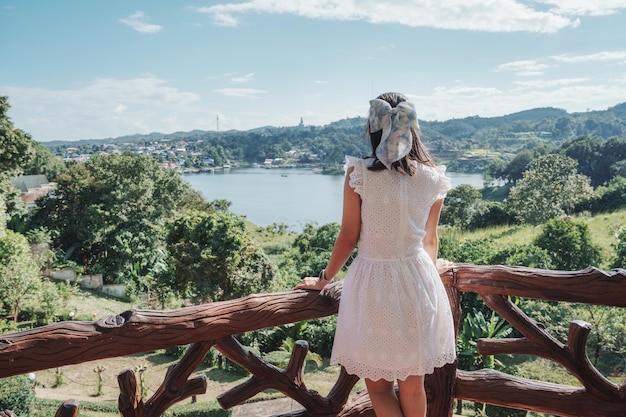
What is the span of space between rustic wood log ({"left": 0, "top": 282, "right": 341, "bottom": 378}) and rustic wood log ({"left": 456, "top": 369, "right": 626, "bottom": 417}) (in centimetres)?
72

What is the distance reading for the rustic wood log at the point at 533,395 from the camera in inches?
71.6

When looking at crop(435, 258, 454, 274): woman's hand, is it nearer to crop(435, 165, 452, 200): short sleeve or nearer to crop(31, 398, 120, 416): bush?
crop(435, 165, 452, 200): short sleeve

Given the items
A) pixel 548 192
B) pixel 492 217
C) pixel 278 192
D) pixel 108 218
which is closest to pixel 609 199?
pixel 548 192

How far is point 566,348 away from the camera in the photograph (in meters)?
1.82

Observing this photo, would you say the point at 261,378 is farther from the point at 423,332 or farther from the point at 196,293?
the point at 196,293

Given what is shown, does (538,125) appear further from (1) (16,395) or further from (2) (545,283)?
(2) (545,283)

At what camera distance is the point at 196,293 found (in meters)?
11.8

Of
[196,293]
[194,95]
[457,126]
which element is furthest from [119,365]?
[194,95]

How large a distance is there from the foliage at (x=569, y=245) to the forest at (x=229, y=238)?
0.10 ft

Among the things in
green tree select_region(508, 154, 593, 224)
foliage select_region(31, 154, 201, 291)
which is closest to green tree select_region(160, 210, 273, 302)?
foliage select_region(31, 154, 201, 291)

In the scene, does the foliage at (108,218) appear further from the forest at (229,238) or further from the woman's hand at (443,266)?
the woman's hand at (443,266)

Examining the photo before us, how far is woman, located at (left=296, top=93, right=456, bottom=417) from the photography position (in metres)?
1.48

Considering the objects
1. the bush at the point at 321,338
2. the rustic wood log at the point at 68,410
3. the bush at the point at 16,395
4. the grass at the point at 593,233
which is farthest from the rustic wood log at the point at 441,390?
the grass at the point at 593,233

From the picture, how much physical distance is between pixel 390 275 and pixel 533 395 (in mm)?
866
